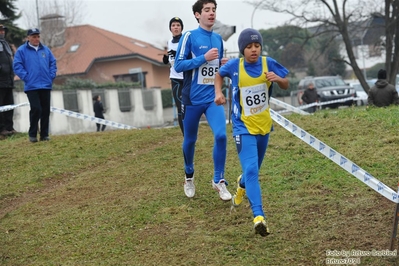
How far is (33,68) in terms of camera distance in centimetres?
1195

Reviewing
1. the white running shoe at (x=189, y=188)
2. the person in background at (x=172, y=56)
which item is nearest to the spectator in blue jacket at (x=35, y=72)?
the person in background at (x=172, y=56)

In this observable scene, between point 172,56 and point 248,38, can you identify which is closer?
point 248,38

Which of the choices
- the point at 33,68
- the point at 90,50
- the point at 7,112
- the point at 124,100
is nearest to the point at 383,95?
the point at 33,68

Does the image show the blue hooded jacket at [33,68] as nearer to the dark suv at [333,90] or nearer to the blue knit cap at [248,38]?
the blue knit cap at [248,38]

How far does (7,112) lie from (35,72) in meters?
2.71

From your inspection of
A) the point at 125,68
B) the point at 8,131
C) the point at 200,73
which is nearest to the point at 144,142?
the point at 8,131

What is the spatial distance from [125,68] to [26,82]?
129ft

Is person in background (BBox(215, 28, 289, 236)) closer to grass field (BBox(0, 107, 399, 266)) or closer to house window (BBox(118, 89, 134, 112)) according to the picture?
grass field (BBox(0, 107, 399, 266))

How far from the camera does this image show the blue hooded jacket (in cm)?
1191

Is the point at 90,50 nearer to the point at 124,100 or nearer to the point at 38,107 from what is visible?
the point at 124,100

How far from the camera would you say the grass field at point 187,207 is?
581 cm

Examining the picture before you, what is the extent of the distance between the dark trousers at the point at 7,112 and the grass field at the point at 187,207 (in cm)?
249

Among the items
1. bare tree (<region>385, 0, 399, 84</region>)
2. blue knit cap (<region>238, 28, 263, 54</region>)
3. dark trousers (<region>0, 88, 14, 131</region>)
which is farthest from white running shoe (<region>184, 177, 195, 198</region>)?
bare tree (<region>385, 0, 399, 84</region>)

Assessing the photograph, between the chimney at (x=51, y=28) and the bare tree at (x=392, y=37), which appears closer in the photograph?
the bare tree at (x=392, y=37)
